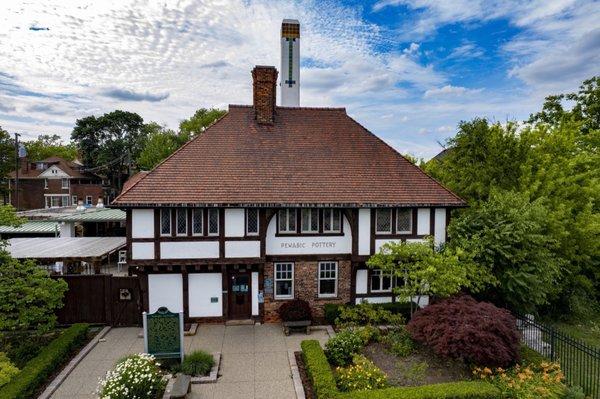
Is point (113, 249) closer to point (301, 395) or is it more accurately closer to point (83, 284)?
point (83, 284)

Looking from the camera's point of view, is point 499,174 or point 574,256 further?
point 499,174

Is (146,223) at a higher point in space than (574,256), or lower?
higher

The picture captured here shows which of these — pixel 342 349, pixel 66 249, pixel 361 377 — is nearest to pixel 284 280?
pixel 342 349

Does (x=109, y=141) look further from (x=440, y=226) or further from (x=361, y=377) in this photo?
(x=361, y=377)

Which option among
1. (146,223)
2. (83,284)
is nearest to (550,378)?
(146,223)

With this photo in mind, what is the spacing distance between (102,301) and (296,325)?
7.88 m

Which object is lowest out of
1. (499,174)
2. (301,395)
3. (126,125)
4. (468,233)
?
(301,395)

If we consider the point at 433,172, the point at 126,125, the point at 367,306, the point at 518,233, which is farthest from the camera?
the point at 126,125

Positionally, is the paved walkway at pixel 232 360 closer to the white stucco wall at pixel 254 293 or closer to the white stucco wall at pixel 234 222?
the white stucco wall at pixel 254 293

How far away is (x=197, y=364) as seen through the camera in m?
11.8

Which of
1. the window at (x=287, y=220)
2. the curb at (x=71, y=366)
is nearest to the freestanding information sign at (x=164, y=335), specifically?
the curb at (x=71, y=366)

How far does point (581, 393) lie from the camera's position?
10117 mm

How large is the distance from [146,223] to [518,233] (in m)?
13.9

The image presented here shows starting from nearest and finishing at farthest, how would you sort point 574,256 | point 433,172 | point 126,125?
point 574,256 → point 433,172 → point 126,125
